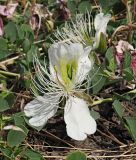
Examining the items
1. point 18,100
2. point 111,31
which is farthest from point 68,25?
point 18,100

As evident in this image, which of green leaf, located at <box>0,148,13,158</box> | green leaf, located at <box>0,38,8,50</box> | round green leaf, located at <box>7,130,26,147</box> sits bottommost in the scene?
green leaf, located at <box>0,148,13,158</box>

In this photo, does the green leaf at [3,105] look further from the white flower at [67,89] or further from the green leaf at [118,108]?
the green leaf at [118,108]

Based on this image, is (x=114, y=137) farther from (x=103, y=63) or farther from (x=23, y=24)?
(x=23, y=24)

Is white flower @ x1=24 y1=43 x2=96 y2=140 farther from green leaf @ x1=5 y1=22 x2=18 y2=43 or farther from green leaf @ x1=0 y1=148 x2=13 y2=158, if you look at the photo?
green leaf @ x1=5 y1=22 x2=18 y2=43

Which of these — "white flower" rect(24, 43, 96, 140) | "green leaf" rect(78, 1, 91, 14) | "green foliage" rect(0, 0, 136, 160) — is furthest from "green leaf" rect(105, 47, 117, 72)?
"green leaf" rect(78, 1, 91, 14)

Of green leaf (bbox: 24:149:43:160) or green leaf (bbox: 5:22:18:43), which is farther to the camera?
green leaf (bbox: 5:22:18:43)

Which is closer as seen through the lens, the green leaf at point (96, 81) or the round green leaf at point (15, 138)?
the round green leaf at point (15, 138)

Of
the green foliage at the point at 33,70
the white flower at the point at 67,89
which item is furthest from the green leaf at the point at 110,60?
the white flower at the point at 67,89
